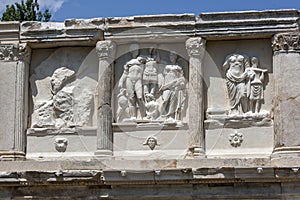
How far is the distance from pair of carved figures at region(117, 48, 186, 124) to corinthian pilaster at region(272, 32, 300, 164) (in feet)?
4.70

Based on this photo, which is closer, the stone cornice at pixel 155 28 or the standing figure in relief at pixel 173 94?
the stone cornice at pixel 155 28

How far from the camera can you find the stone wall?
11180mm

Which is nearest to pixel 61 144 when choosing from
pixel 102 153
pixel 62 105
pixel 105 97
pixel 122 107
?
pixel 62 105

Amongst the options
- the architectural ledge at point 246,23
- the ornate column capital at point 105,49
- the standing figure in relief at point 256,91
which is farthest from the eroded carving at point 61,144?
the standing figure in relief at point 256,91

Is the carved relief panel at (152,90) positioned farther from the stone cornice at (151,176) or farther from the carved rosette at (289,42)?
the carved rosette at (289,42)

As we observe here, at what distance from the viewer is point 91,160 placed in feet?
37.9

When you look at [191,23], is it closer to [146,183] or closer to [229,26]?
[229,26]

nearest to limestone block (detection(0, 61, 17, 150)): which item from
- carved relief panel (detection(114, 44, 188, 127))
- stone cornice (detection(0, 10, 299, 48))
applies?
stone cornice (detection(0, 10, 299, 48))

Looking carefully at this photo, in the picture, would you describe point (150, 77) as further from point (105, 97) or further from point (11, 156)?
point (11, 156)

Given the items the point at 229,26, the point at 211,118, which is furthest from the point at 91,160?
the point at 229,26

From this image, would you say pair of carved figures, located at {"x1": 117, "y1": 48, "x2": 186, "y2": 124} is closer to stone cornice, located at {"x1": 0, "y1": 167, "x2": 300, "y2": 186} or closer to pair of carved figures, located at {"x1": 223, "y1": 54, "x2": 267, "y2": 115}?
pair of carved figures, located at {"x1": 223, "y1": 54, "x2": 267, "y2": 115}

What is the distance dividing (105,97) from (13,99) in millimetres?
1434

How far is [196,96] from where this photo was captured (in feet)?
38.1

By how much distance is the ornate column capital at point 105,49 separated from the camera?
11.9 meters
